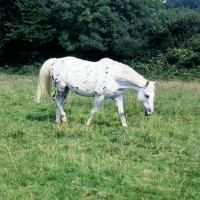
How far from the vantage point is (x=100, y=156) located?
7.11m

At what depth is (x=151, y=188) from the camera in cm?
573

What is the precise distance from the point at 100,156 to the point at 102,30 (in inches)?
949

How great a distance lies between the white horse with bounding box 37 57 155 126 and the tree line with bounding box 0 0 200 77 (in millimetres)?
18291

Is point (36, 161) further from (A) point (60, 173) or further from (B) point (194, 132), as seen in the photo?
Answer: (B) point (194, 132)

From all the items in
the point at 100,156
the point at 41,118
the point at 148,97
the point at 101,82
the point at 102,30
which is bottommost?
the point at 41,118

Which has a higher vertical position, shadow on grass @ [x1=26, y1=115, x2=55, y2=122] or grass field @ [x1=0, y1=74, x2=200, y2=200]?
grass field @ [x1=0, y1=74, x2=200, y2=200]

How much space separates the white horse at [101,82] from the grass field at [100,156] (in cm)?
52

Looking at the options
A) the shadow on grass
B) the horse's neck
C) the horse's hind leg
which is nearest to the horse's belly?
the horse's hind leg

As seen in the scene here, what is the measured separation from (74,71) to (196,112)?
3.85 m

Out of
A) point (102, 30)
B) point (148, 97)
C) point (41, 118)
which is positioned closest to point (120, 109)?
point (148, 97)

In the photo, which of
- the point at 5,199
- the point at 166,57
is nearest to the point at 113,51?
the point at 166,57

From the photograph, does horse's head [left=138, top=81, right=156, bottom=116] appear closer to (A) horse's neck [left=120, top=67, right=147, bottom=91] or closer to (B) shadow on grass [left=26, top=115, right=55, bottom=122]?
(A) horse's neck [left=120, top=67, right=147, bottom=91]

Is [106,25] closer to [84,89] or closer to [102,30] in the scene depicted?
[102,30]

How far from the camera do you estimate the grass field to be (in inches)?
224
